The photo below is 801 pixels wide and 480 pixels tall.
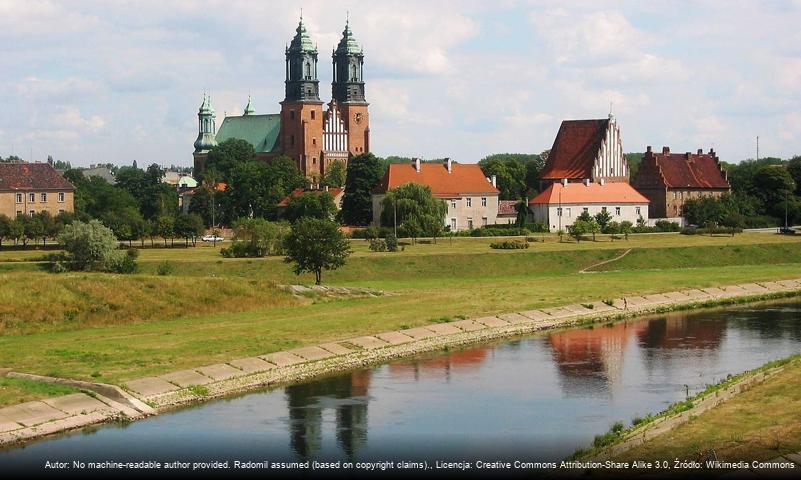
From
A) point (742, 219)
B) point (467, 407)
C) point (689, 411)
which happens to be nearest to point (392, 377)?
point (467, 407)

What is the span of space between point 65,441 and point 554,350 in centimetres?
1840

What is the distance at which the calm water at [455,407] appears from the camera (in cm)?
2636

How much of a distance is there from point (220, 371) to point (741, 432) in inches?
542

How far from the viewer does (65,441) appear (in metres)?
27.0

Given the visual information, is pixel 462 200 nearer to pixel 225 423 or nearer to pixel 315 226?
pixel 315 226

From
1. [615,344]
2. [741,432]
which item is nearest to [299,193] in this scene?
[615,344]

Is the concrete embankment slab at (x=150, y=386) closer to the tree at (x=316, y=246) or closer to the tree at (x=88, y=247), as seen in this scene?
the tree at (x=316, y=246)

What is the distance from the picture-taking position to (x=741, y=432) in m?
25.9

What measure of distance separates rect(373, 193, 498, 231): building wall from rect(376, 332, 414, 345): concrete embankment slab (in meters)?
66.9

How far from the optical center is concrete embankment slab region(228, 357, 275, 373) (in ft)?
115

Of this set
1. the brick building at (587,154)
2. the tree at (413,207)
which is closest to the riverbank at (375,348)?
the tree at (413,207)

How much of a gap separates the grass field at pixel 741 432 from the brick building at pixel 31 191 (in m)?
84.7

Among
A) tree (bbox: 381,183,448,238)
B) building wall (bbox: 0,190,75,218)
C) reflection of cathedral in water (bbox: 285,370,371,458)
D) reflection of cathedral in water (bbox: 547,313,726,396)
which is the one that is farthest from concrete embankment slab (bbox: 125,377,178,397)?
building wall (bbox: 0,190,75,218)

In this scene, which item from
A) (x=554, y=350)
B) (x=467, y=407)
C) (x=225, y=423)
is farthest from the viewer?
(x=554, y=350)
